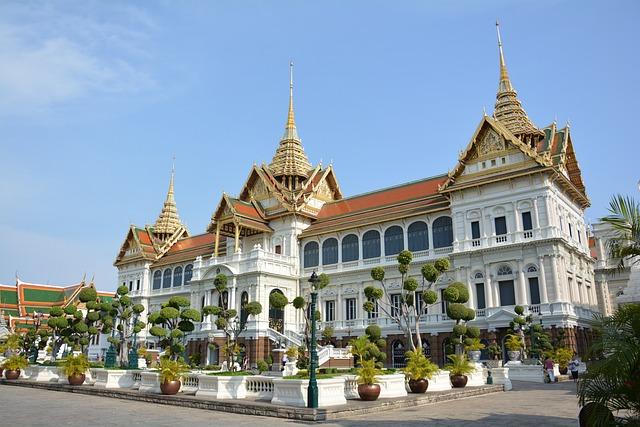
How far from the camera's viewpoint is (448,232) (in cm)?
3459

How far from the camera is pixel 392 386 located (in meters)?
17.4

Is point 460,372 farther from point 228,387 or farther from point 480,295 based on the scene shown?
point 480,295

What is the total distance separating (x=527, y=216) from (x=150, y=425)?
82.8ft

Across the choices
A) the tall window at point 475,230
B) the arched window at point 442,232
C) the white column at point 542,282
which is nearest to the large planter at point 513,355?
the white column at point 542,282

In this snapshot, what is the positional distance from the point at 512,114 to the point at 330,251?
52.6ft

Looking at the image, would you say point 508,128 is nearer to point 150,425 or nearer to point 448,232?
point 448,232

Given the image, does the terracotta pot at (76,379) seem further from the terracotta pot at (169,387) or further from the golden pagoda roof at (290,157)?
the golden pagoda roof at (290,157)

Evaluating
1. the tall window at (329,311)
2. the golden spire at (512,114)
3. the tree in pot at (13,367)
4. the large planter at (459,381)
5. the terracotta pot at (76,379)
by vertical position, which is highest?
the golden spire at (512,114)

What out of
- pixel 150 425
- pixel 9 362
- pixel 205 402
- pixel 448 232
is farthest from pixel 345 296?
pixel 150 425

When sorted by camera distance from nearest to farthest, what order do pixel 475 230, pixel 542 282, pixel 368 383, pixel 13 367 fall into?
1. pixel 368 383
2. pixel 13 367
3. pixel 542 282
4. pixel 475 230

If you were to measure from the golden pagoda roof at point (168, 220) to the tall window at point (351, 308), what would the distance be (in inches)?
1167

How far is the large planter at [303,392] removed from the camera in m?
14.7

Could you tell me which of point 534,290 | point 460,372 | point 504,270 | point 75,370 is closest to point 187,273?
point 75,370

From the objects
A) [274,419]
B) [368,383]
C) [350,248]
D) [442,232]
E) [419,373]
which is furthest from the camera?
[350,248]
